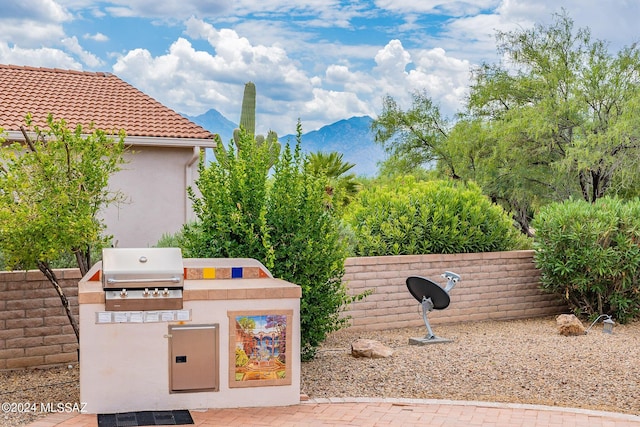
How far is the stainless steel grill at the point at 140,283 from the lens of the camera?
7125 millimetres

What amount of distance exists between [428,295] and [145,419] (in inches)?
217

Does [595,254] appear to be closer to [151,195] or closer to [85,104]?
[151,195]

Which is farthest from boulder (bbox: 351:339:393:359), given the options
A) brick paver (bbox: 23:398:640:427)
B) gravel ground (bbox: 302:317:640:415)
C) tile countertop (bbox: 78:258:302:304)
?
tile countertop (bbox: 78:258:302:304)

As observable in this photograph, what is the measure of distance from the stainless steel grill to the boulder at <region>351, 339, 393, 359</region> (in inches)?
136

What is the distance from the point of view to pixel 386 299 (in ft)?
43.3

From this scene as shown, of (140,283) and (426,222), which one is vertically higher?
(426,222)

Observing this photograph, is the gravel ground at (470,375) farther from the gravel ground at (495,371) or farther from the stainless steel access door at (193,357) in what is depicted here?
the stainless steel access door at (193,357)

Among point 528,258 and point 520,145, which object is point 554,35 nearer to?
point 520,145

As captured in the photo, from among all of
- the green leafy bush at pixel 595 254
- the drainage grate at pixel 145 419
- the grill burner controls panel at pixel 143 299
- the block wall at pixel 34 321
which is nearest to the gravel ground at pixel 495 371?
the drainage grate at pixel 145 419

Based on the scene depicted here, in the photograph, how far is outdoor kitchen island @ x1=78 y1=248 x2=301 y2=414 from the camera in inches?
282

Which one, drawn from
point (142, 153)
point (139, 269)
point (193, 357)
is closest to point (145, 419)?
point (193, 357)

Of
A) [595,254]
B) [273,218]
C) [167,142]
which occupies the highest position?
[167,142]

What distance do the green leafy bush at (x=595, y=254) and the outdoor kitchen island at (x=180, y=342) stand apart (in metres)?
7.95

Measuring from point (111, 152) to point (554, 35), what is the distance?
28675 mm
